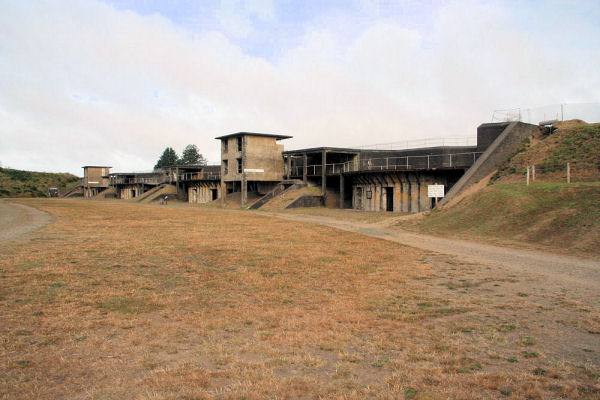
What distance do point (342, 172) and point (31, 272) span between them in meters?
36.5

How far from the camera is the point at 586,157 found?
27.5 metres

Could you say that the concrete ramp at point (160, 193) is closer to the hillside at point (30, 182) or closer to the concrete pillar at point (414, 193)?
the hillside at point (30, 182)

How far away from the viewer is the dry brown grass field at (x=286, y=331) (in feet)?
16.9

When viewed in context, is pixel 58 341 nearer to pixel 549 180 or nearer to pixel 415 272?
pixel 415 272

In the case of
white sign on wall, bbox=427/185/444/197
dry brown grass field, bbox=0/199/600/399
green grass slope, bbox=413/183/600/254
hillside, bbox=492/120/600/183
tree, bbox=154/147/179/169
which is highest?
tree, bbox=154/147/179/169

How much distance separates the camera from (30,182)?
108 meters

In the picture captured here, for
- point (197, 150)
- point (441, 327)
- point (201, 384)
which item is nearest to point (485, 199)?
point (441, 327)

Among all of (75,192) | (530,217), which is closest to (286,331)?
(530,217)

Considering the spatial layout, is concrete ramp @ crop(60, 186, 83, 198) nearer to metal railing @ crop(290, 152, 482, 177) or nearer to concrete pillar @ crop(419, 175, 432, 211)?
metal railing @ crop(290, 152, 482, 177)

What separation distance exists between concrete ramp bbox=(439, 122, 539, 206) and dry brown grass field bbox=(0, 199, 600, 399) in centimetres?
1859

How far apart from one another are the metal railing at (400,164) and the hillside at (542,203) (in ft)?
18.6

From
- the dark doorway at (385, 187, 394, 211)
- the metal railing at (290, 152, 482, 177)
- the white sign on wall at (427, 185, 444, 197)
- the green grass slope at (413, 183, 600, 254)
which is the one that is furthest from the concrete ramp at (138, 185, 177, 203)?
the green grass slope at (413, 183, 600, 254)

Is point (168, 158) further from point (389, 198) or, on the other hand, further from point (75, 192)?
point (389, 198)

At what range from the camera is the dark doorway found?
140ft
